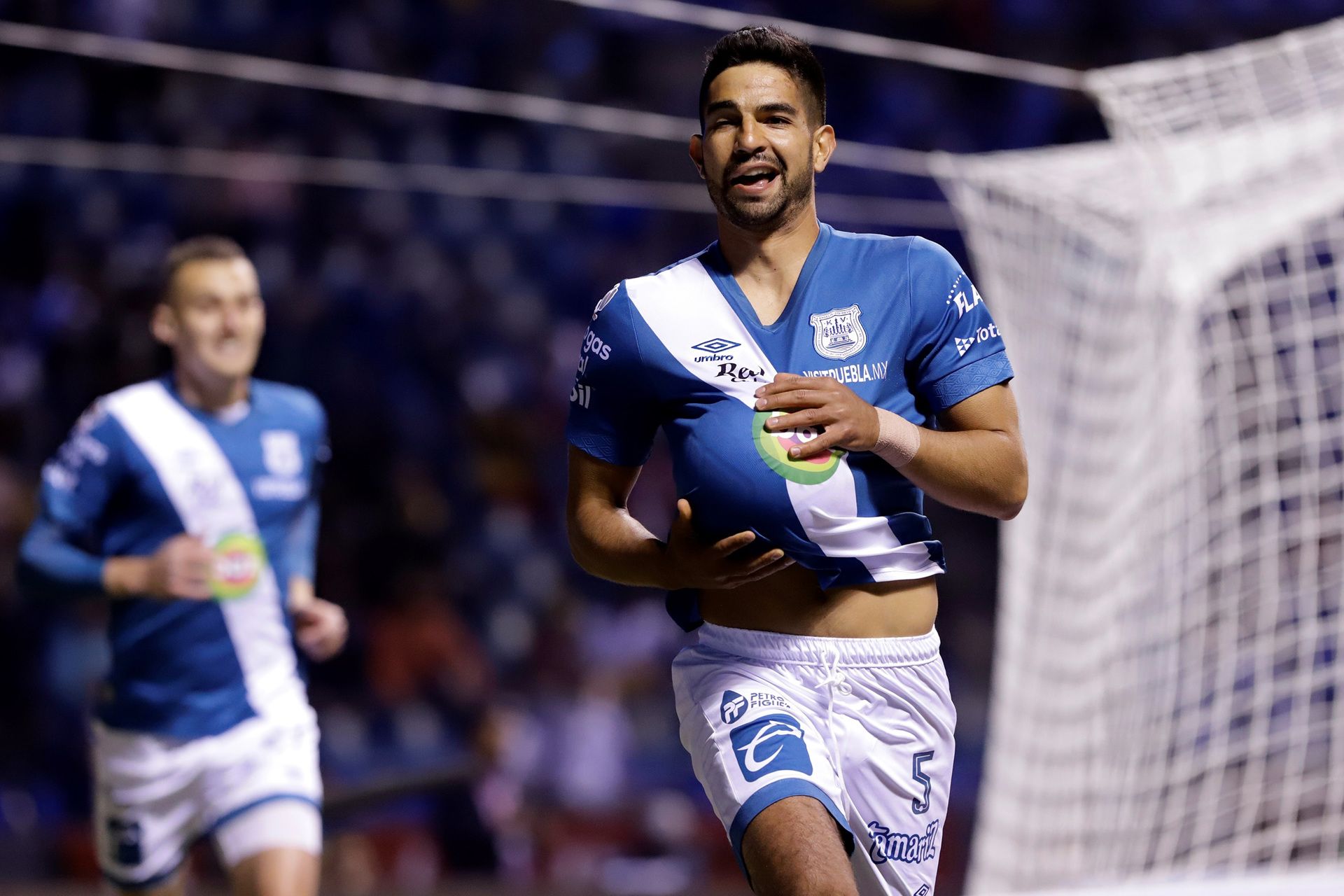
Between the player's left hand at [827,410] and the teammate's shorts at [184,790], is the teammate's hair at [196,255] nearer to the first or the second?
the teammate's shorts at [184,790]

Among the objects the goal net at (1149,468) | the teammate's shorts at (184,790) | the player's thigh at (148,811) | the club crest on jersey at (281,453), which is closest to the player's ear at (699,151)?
the club crest on jersey at (281,453)

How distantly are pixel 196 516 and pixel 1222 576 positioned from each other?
4177 mm

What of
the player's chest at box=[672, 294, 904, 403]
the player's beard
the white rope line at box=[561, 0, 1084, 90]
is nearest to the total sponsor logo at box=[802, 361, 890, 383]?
the player's chest at box=[672, 294, 904, 403]

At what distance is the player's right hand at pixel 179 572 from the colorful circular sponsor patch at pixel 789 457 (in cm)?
185

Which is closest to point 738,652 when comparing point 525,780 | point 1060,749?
point 1060,749

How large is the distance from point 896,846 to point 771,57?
1.32 m

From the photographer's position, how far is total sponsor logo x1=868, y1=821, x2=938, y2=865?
2541 mm

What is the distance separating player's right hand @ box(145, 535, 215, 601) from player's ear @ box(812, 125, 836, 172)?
1952 millimetres

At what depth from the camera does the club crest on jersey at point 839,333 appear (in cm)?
256

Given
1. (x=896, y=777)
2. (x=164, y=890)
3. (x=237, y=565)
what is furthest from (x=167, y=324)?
(x=896, y=777)

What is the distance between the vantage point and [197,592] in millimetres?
3770

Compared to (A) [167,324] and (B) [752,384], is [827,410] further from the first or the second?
(A) [167,324]

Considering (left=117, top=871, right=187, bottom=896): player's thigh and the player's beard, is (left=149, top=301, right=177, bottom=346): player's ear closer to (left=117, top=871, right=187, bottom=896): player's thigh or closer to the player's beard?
(left=117, top=871, right=187, bottom=896): player's thigh

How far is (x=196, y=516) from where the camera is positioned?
4.02 meters
